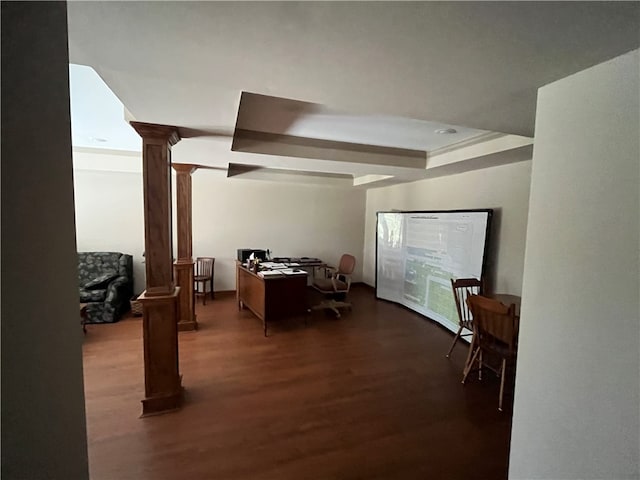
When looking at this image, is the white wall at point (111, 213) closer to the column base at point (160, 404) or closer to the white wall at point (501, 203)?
the column base at point (160, 404)

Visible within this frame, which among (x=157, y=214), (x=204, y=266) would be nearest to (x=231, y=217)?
(x=204, y=266)

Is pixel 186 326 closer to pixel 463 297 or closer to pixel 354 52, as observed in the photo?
pixel 463 297

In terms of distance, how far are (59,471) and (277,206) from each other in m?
5.78

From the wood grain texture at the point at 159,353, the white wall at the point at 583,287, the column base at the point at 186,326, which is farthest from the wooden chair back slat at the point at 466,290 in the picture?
the column base at the point at 186,326

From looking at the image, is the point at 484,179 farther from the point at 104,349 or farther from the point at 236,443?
the point at 104,349

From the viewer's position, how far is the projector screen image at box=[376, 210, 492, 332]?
3.77m

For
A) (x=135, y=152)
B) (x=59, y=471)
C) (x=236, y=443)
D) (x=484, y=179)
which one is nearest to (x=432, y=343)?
(x=484, y=179)

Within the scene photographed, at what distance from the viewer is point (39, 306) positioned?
57 centimetres

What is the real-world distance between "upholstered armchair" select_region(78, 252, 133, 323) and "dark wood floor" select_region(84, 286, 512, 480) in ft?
1.35

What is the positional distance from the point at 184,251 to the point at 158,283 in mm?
1708

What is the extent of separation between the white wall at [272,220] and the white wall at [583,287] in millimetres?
5146

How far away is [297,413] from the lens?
2.35 meters

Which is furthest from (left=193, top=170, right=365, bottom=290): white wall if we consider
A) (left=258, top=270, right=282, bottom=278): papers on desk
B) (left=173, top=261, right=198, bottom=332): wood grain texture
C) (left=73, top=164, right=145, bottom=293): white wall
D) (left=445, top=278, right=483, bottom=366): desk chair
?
(left=445, top=278, right=483, bottom=366): desk chair

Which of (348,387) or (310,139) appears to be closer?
(348,387)
